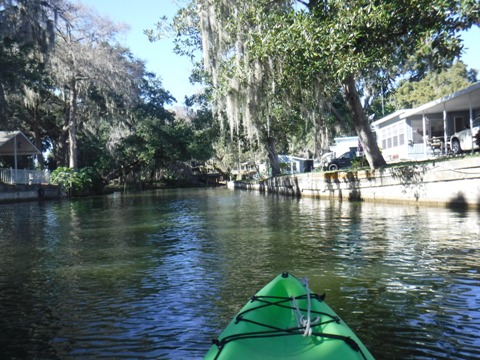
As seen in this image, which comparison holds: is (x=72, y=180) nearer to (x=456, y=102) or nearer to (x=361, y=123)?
(x=361, y=123)

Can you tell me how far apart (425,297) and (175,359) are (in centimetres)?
340

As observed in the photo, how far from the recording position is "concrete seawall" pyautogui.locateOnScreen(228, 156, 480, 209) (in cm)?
1587

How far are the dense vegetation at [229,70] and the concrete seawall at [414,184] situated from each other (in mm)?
1432

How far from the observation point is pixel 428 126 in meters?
29.0

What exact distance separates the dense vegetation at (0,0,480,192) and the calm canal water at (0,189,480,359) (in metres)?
6.17

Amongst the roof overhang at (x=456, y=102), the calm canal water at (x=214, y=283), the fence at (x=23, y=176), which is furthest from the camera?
the fence at (x=23, y=176)

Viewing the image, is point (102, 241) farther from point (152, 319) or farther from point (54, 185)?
point (54, 185)

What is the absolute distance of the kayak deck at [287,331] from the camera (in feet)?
10.7

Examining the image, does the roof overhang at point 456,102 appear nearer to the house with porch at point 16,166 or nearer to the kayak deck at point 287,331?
the kayak deck at point 287,331

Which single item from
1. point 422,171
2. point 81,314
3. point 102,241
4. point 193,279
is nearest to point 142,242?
point 102,241

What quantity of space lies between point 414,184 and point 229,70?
8.82m

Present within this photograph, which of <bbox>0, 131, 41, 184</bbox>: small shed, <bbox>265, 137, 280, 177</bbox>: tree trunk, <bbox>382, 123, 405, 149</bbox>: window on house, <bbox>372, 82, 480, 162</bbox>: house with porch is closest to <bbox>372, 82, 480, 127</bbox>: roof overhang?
<bbox>372, 82, 480, 162</bbox>: house with porch

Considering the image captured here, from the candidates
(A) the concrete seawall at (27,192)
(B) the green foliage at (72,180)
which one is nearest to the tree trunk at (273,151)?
(B) the green foliage at (72,180)

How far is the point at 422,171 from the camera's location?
58.0ft
